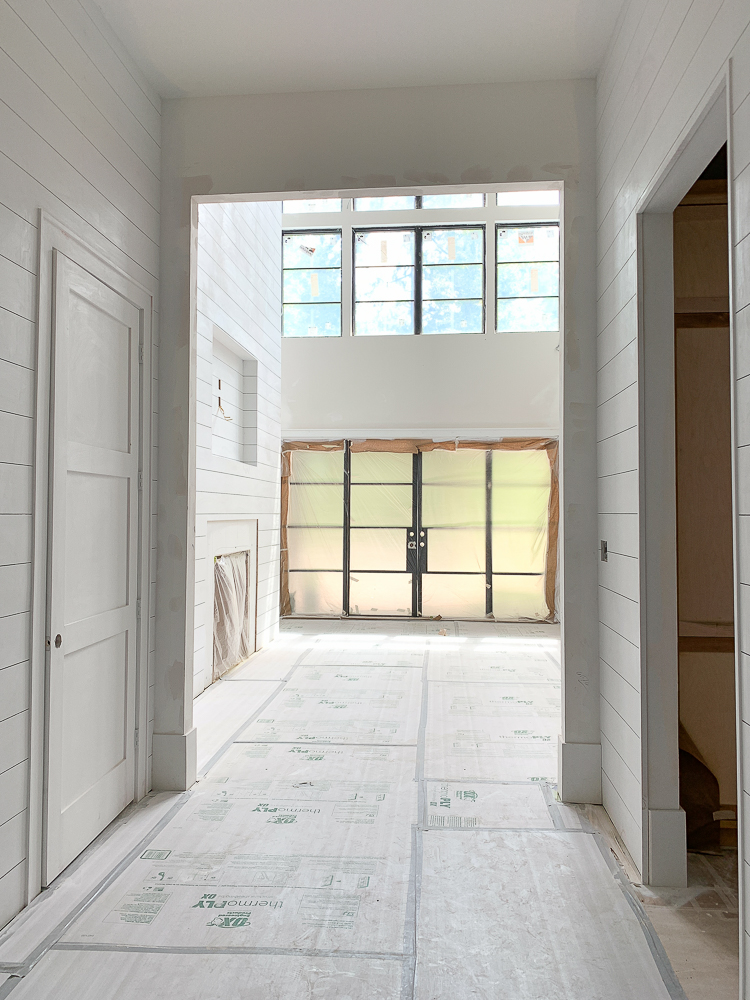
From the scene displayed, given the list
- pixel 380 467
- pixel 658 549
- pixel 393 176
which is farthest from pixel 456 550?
pixel 658 549

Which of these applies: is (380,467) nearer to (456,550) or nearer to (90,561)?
(456,550)

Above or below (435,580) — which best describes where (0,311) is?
above

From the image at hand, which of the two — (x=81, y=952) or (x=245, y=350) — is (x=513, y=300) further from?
(x=81, y=952)

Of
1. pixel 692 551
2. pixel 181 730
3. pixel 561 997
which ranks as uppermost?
pixel 692 551

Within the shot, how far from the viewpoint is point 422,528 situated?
7367mm

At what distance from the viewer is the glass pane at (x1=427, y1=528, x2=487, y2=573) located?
730cm

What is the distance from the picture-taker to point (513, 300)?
7332 mm

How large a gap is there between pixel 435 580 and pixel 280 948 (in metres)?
5.65

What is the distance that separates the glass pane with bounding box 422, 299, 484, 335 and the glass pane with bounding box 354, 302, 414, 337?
18 cm

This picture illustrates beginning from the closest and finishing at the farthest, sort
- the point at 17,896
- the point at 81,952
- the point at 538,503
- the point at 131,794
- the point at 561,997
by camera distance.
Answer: the point at 561,997 < the point at 81,952 < the point at 17,896 < the point at 131,794 < the point at 538,503

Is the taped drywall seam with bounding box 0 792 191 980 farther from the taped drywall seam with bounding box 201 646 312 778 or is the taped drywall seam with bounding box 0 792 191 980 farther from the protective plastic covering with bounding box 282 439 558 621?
the protective plastic covering with bounding box 282 439 558 621

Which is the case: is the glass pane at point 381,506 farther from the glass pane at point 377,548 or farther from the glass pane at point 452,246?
the glass pane at point 452,246

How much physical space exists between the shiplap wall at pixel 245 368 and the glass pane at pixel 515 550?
94.5 inches

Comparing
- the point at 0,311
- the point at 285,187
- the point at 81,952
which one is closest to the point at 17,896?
the point at 81,952
